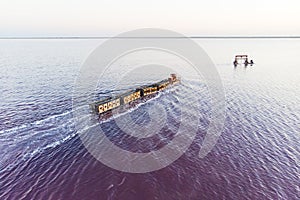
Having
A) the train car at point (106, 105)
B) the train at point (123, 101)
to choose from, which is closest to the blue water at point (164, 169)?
the train at point (123, 101)

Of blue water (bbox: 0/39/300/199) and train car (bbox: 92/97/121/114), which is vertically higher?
train car (bbox: 92/97/121/114)

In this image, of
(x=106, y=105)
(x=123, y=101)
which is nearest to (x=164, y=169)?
(x=106, y=105)

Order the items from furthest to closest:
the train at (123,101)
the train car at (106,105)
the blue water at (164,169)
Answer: the train at (123,101), the train car at (106,105), the blue water at (164,169)

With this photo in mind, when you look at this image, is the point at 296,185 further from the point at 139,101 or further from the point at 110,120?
the point at 139,101

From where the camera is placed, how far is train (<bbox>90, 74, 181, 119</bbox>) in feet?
155

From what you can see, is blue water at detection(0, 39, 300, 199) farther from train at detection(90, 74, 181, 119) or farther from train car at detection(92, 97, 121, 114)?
train car at detection(92, 97, 121, 114)

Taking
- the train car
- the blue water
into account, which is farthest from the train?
the blue water

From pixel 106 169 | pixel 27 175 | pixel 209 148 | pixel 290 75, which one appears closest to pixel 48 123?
pixel 27 175

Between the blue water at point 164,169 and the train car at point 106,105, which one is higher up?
the train car at point 106,105

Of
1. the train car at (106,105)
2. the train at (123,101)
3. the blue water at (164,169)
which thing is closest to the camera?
the blue water at (164,169)

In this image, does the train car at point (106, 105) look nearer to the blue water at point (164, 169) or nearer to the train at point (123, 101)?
the train at point (123, 101)

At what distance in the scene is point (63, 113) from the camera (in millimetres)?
46281

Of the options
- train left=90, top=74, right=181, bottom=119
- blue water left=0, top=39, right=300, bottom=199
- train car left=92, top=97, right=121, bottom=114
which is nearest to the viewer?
blue water left=0, top=39, right=300, bottom=199

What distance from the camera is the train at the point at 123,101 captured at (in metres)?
47.1
